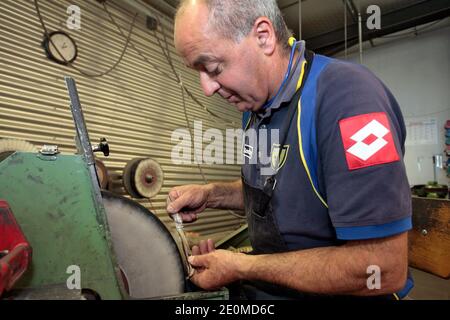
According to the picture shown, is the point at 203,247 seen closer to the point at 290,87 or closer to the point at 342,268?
the point at 342,268

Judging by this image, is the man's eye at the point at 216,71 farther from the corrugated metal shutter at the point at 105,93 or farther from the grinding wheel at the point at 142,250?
the corrugated metal shutter at the point at 105,93

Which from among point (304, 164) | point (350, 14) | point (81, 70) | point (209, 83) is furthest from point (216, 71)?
point (350, 14)

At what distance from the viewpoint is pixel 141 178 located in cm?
258

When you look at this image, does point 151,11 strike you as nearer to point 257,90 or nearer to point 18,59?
point 18,59

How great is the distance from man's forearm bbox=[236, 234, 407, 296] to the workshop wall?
3.92 metres

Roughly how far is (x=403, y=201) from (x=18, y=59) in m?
2.56

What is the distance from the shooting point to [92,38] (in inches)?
107

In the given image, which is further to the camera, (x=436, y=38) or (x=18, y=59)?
(x=436, y=38)

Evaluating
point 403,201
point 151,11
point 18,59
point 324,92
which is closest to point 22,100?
point 18,59

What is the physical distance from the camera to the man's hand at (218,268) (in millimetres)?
913

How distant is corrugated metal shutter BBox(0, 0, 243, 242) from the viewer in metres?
2.15

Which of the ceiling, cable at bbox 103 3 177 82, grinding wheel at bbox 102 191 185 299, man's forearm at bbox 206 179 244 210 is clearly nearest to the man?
grinding wheel at bbox 102 191 185 299

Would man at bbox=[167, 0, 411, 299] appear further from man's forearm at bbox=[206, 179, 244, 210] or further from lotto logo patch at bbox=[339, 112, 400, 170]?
man's forearm at bbox=[206, 179, 244, 210]

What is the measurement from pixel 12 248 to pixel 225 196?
3.03ft
